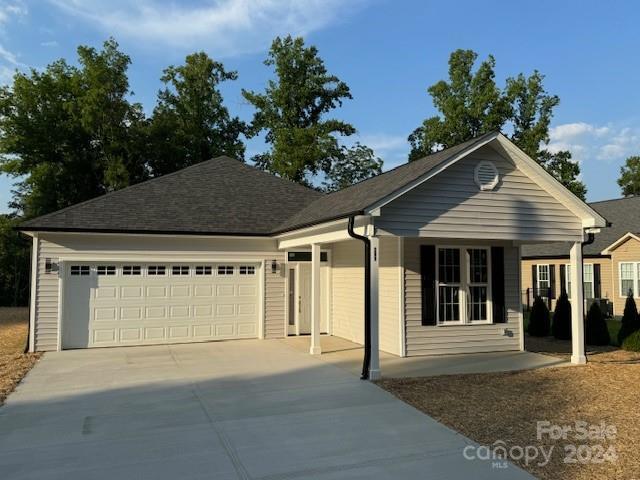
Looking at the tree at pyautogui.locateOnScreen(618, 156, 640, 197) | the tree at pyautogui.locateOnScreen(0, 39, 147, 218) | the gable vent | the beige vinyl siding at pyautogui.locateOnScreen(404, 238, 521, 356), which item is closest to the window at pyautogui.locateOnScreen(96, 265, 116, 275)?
the beige vinyl siding at pyautogui.locateOnScreen(404, 238, 521, 356)

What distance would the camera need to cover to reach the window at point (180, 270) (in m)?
13.2

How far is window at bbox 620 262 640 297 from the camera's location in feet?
67.8

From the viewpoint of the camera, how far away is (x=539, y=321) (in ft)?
49.9

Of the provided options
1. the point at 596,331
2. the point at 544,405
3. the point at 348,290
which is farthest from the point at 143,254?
the point at 596,331

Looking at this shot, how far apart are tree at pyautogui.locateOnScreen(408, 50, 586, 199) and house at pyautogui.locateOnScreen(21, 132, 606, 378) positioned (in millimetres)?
20094

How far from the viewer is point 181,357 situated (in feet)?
36.2

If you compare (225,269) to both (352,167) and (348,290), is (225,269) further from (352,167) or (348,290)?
(352,167)

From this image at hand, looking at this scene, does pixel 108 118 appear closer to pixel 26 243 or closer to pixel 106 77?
pixel 106 77

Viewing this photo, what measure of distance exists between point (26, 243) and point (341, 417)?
89.8 feet

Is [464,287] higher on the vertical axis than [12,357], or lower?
higher

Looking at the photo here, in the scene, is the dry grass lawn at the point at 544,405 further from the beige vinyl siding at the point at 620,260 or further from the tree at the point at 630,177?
the tree at the point at 630,177

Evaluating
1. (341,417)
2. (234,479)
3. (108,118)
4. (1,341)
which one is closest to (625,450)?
(341,417)

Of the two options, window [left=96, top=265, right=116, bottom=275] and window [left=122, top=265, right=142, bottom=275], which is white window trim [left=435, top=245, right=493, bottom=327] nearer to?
window [left=122, top=265, right=142, bottom=275]

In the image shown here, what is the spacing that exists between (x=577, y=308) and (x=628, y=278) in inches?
510
